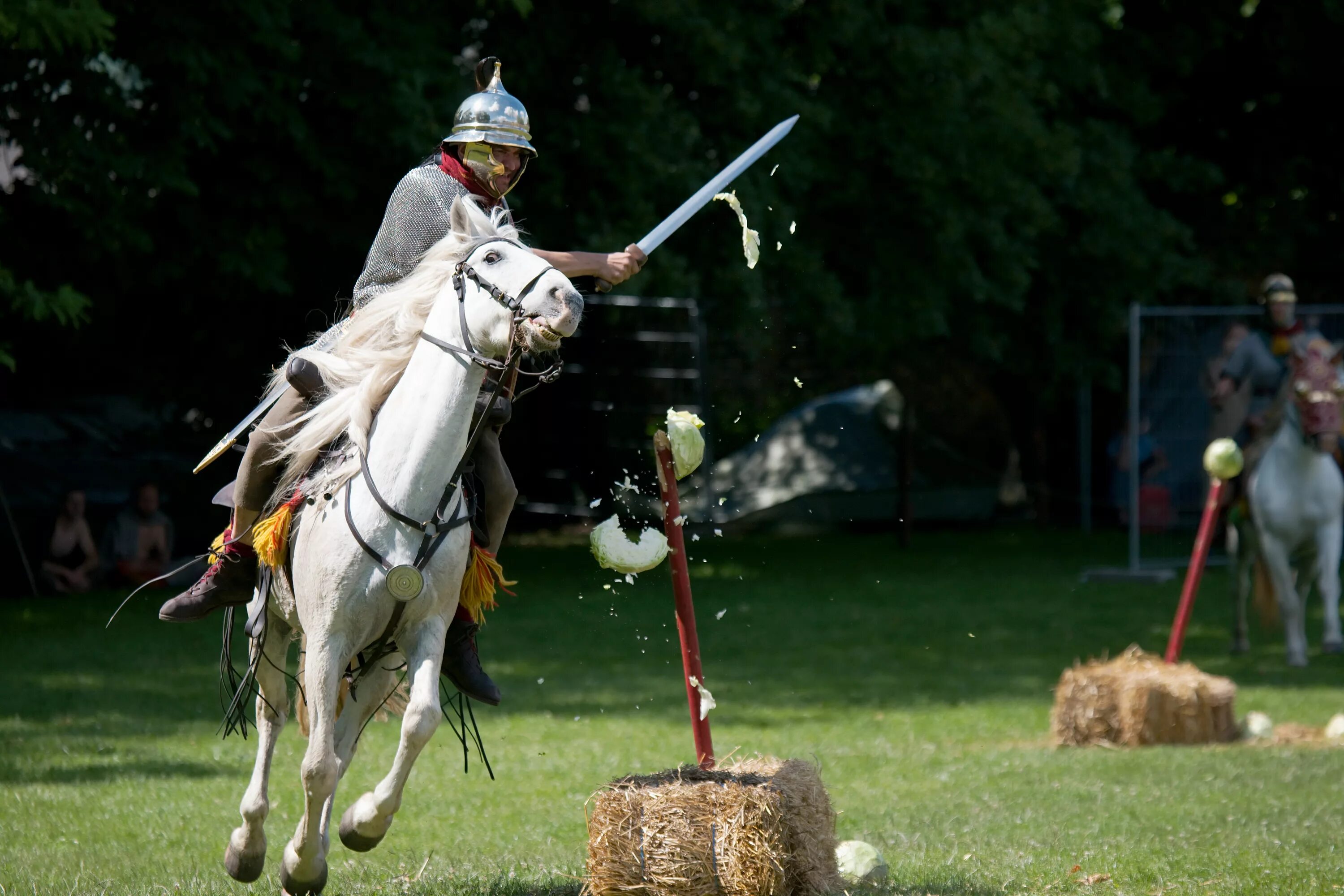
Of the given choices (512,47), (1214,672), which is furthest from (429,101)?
(1214,672)

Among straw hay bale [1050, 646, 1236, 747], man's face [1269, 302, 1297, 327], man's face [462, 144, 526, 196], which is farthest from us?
man's face [1269, 302, 1297, 327]

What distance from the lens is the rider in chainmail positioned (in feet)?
19.1

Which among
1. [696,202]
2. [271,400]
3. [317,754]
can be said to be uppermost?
[696,202]

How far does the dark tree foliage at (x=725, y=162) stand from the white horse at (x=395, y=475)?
730 centimetres

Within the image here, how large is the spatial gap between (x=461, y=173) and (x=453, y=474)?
128 cm

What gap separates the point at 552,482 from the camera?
67.4 feet

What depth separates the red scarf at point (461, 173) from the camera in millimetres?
6035

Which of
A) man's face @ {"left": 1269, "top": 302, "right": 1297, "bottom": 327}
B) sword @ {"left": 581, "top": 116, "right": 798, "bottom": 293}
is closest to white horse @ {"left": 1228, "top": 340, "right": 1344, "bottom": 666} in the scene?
man's face @ {"left": 1269, "top": 302, "right": 1297, "bottom": 327}

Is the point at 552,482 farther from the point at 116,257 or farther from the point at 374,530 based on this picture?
the point at 374,530

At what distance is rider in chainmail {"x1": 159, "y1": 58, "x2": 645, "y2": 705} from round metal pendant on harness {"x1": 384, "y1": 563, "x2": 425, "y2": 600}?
0.61 m

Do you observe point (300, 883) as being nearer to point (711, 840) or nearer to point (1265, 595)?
point (711, 840)

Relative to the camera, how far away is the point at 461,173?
604cm

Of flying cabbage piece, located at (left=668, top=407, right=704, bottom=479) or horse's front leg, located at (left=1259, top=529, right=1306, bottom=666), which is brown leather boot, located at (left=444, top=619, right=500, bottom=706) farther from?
horse's front leg, located at (left=1259, top=529, right=1306, bottom=666)

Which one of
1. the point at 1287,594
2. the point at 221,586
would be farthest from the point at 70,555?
the point at 1287,594
